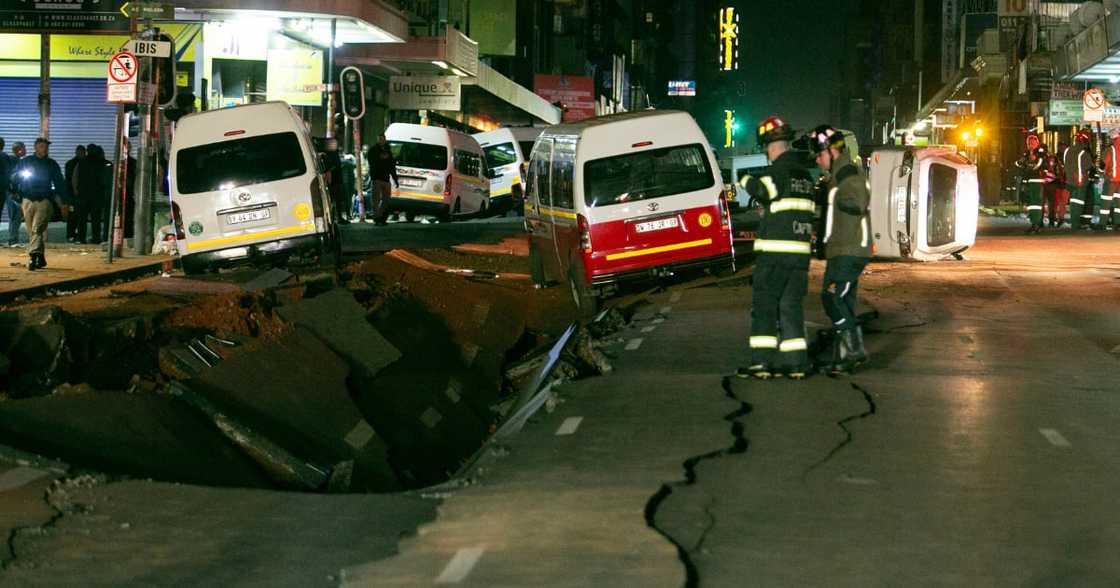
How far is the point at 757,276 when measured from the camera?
11.5 metres

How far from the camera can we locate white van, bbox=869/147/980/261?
2402cm

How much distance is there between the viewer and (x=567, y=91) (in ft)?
274

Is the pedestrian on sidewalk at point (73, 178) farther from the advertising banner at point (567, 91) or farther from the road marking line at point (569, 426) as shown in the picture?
the advertising banner at point (567, 91)

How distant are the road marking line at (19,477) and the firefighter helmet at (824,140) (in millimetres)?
6050

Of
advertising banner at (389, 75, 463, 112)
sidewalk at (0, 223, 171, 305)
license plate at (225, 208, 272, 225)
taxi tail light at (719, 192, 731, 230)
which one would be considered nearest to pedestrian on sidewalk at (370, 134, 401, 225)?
sidewalk at (0, 223, 171, 305)

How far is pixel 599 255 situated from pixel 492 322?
1392 mm

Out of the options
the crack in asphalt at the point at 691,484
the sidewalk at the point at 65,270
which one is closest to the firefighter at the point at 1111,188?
the sidewalk at the point at 65,270

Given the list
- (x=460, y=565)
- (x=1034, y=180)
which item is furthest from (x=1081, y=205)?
(x=460, y=565)

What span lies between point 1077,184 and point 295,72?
17.7 metres

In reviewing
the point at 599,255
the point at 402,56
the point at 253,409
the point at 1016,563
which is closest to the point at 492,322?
the point at 599,255

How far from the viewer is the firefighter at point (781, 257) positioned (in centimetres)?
1138

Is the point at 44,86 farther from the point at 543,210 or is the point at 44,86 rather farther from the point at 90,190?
the point at 543,210

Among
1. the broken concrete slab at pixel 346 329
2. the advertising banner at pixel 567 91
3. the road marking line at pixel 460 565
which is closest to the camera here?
the road marking line at pixel 460 565

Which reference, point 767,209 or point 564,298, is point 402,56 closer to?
point 564,298
